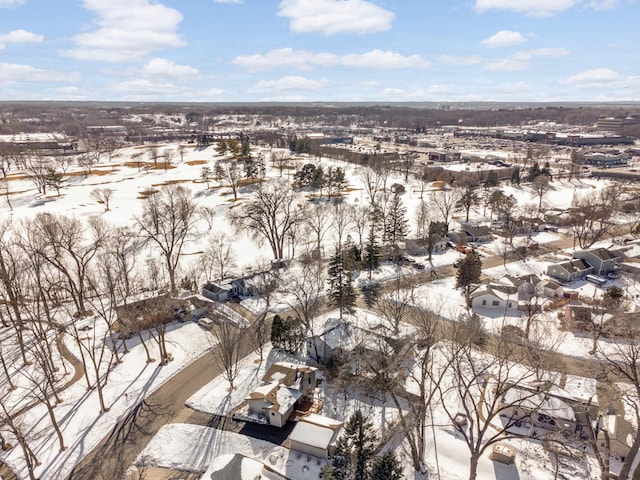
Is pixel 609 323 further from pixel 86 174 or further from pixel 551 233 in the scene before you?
pixel 86 174

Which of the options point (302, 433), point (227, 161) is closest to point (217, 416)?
point (302, 433)

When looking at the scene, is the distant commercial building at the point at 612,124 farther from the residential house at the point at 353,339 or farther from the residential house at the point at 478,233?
the residential house at the point at 353,339

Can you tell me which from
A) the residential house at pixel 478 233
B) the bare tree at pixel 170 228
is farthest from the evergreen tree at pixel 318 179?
the residential house at pixel 478 233

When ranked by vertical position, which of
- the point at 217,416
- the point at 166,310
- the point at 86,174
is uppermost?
the point at 86,174

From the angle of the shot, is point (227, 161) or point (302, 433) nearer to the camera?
point (302, 433)

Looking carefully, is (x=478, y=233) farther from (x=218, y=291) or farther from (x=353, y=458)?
(x=353, y=458)

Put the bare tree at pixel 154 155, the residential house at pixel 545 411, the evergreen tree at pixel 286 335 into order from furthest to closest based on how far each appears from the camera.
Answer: the bare tree at pixel 154 155 → the evergreen tree at pixel 286 335 → the residential house at pixel 545 411

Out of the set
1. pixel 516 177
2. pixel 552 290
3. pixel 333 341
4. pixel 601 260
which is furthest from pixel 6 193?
pixel 516 177
